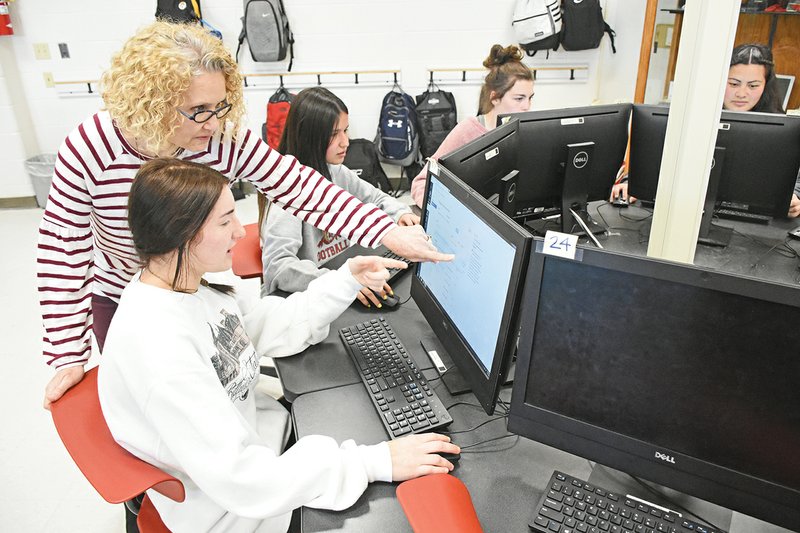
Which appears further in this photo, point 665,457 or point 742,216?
point 742,216

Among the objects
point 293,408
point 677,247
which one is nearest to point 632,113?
point 677,247

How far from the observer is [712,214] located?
2096 millimetres

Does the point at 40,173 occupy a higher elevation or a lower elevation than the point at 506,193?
lower

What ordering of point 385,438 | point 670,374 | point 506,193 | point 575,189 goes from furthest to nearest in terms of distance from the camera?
point 575,189 < point 506,193 < point 385,438 < point 670,374

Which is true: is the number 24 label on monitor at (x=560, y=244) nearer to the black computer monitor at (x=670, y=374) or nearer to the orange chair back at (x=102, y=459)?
the black computer monitor at (x=670, y=374)

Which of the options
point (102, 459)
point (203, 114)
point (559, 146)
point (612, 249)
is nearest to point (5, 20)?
point (203, 114)

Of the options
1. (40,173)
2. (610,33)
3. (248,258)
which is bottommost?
(40,173)

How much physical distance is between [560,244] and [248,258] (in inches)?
58.0

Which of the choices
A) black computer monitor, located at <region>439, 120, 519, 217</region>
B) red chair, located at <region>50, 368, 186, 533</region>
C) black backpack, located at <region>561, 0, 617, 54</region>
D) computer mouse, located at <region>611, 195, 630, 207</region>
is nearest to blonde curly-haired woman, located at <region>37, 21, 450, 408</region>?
red chair, located at <region>50, 368, 186, 533</region>

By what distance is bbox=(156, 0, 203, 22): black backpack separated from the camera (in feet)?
13.9

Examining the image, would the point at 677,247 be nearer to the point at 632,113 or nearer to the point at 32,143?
the point at 632,113

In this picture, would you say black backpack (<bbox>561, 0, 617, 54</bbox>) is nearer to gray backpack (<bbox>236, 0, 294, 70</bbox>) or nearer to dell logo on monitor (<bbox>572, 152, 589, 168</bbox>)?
gray backpack (<bbox>236, 0, 294, 70</bbox>)

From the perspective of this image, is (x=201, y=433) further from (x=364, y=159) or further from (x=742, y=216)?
(x=364, y=159)

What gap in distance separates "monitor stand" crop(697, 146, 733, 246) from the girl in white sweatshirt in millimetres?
1447
